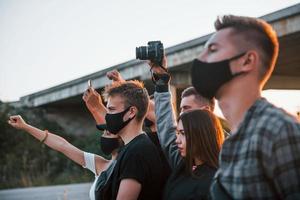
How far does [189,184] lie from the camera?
3744 millimetres

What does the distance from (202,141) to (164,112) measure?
0.42m

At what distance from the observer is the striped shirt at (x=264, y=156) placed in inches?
92.6

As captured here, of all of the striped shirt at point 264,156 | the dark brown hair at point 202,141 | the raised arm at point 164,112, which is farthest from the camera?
the raised arm at point 164,112

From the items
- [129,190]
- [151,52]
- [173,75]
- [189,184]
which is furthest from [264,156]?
[173,75]

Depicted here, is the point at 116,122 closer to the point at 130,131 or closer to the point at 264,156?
the point at 130,131

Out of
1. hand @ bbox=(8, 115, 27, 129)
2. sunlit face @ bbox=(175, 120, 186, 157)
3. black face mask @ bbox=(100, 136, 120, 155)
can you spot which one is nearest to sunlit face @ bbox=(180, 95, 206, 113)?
sunlit face @ bbox=(175, 120, 186, 157)

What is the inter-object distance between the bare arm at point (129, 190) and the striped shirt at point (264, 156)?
1.43 m

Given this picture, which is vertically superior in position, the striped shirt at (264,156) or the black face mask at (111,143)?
the striped shirt at (264,156)

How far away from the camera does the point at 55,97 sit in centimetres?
2934

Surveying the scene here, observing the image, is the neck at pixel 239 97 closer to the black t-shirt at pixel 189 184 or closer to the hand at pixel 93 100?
the black t-shirt at pixel 189 184

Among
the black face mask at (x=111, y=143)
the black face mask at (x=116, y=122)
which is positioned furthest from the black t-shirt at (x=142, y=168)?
the black face mask at (x=111, y=143)

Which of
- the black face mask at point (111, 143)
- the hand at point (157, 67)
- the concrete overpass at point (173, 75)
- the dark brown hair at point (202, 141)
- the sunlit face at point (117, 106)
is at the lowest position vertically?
the concrete overpass at point (173, 75)

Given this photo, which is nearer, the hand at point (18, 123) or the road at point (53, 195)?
the hand at point (18, 123)

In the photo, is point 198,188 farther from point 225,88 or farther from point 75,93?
point 75,93
